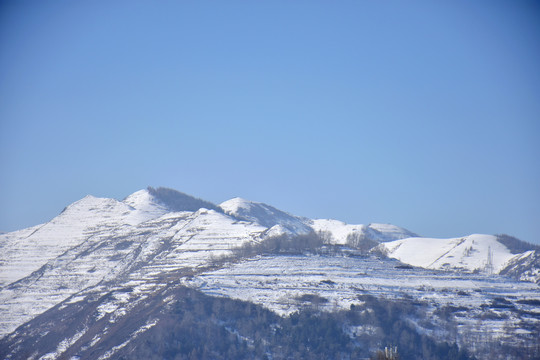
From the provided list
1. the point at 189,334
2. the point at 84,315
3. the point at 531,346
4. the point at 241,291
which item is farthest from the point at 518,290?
the point at 84,315

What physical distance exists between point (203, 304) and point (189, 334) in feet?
36.1

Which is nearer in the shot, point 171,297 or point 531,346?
point 531,346

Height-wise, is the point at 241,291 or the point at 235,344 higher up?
the point at 241,291

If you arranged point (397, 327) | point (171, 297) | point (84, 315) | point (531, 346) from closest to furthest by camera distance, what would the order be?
point (531, 346)
point (397, 327)
point (171, 297)
point (84, 315)

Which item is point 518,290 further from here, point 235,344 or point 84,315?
point 84,315

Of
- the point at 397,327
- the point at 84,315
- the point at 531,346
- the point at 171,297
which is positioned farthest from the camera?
the point at 84,315

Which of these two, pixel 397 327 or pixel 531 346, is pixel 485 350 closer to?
pixel 531 346

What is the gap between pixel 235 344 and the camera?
151m

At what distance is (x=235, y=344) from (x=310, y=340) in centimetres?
1518

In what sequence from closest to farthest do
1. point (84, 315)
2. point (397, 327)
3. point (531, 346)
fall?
point (531, 346) < point (397, 327) < point (84, 315)

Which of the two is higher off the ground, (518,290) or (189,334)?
(518,290)

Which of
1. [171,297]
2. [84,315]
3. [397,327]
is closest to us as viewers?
[397,327]

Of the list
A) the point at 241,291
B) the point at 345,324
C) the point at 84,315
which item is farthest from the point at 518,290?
the point at 84,315

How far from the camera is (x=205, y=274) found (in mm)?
181875
